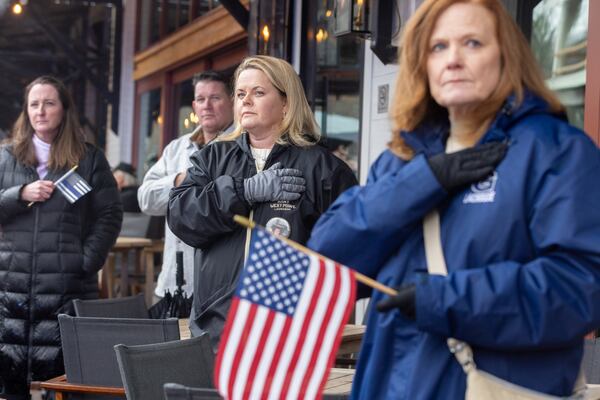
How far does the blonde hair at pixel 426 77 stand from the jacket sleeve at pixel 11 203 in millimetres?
3346

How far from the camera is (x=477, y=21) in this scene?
2.05m

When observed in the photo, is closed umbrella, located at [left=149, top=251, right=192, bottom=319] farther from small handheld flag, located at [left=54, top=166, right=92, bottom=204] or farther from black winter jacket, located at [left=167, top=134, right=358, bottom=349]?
black winter jacket, located at [left=167, top=134, right=358, bottom=349]

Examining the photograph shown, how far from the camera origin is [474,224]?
1.94 m

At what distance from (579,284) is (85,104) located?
19.8 m

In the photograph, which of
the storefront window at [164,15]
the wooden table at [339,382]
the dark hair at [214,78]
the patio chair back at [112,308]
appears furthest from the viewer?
the storefront window at [164,15]

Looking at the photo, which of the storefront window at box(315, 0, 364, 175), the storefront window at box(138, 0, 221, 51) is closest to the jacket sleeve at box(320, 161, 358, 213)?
the storefront window at box(315, 0, 364, 175)

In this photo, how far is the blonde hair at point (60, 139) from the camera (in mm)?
5367

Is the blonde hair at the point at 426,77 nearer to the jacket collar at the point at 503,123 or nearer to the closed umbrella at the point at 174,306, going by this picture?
the jacket collar at the point at 503,123

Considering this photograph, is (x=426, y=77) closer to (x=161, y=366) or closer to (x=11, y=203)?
(x=161, y=366)

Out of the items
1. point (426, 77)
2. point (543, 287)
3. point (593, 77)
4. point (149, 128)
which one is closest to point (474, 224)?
point (543, 287)

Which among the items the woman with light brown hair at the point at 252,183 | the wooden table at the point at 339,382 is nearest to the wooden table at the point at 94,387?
the wooden table at the point at 339,382

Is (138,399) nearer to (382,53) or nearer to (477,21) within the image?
(477,21)

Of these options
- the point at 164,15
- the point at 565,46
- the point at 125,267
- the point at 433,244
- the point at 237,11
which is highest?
the point at 164,15

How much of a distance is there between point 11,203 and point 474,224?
12.1ft
